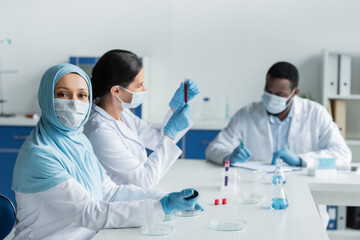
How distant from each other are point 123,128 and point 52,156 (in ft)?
2.48

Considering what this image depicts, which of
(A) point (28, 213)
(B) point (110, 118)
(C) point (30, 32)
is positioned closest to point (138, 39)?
(C) point (30, 32)

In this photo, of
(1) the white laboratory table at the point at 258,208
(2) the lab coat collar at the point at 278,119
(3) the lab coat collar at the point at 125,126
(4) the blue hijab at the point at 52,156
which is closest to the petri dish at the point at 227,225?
(1) the white laboratory table at the point at 258,208

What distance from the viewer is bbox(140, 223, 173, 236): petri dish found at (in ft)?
4.56

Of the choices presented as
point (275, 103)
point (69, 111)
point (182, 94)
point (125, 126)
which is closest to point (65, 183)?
point (69, 111)

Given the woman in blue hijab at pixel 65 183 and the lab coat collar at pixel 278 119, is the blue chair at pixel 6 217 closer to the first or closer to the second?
the woman in blue hijab at pixel 65 183

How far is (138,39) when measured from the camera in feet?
14.3

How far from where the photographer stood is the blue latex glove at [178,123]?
2.24 m

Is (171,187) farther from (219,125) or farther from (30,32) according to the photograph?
(30,32)

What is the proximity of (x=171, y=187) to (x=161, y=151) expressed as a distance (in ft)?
0.60

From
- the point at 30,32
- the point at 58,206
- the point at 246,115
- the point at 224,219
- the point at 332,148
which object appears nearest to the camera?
the point at 58,206

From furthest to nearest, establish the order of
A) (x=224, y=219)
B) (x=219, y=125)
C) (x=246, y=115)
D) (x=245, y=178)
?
(x=219, y=125), (x=246, y=115), (x=245, y=178), (x=224, y=219)

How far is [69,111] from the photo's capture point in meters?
1.56

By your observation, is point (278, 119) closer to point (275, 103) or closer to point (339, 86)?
point (275, 103)

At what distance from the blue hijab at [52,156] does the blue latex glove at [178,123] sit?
591 millimetres
